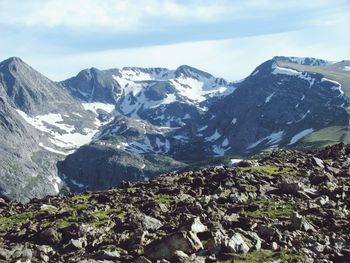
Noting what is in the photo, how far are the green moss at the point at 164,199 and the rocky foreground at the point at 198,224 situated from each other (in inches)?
4.1

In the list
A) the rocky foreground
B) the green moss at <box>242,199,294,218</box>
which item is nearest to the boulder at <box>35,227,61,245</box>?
the rocky foreground

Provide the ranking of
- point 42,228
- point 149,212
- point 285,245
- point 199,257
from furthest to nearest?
point 149,212 < point 42,228 < point 285,245 < point 199,257

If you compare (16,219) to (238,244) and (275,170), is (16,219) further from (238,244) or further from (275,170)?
(275,170)

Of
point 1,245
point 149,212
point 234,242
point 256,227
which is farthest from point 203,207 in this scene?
point 1,245

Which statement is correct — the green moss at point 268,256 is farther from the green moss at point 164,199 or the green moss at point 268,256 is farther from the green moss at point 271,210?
the green moss at point 164,199

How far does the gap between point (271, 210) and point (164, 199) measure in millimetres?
12669

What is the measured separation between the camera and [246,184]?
5769 centimetres

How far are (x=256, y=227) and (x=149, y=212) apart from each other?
11.6 metres

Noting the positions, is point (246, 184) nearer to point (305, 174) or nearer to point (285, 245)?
point (305, 174)

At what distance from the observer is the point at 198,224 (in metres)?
35.5

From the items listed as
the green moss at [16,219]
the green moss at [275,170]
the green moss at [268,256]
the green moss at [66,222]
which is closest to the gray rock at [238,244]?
the green moss at [268,256]

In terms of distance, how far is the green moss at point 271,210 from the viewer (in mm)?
42697

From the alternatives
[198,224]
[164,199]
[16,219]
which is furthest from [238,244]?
[16,219]

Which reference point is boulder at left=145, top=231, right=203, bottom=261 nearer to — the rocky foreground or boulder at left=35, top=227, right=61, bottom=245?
the rocky foreground
